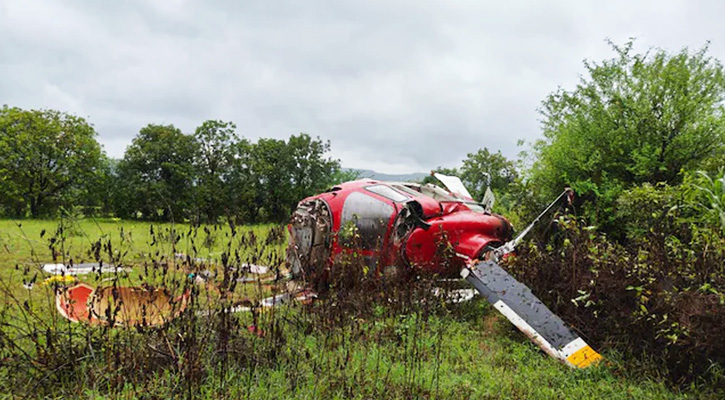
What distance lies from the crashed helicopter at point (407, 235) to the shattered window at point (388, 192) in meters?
0.02

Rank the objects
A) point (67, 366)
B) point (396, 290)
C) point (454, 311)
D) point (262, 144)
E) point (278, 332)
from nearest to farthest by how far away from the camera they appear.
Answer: point (67, 366) < point (278, 332) < point (396, 290) < point (454, 311) < point (262, 144)

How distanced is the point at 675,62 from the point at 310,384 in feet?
26.0

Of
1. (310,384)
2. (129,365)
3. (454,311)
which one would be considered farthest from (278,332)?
(454,311)

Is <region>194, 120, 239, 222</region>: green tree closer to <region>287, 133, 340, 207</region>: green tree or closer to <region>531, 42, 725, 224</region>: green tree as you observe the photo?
<region>287, 133, 340, 207</region>: green tree

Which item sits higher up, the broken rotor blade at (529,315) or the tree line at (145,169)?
the tree line at (145,169)

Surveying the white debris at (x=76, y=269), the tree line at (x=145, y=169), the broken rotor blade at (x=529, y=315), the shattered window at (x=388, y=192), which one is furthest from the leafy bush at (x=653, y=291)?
the tree line at (x=145, y=169)

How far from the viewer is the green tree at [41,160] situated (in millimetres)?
28453

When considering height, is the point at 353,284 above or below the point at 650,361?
above

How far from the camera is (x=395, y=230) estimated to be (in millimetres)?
7207

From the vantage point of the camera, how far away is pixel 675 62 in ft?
24.7

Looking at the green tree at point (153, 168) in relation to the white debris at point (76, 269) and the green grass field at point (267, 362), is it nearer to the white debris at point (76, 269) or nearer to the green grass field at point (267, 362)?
the white debris at point (76, 269)

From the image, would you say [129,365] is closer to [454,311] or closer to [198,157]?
[454,311]

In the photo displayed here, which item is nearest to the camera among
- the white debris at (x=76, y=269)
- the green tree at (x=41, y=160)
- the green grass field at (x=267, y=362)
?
the green grass field at (x=267, y=362)

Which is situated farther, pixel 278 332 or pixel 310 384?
pixel 278 332
